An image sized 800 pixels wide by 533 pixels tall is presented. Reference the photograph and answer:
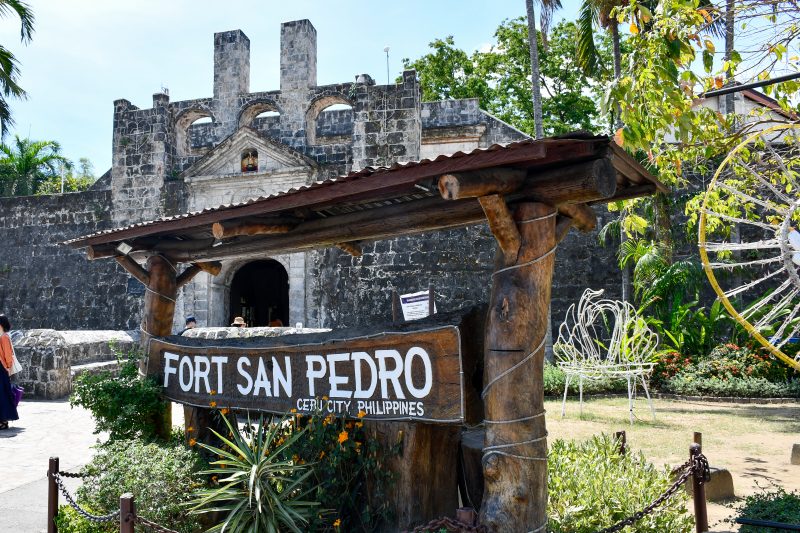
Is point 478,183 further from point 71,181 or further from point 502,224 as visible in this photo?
point 71,181

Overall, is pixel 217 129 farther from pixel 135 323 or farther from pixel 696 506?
pixel 696 506

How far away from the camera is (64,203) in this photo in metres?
16.5

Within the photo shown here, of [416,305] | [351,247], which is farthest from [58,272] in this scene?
[351,247]

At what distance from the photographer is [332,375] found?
4527mm

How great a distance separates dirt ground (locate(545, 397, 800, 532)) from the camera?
6.01 m

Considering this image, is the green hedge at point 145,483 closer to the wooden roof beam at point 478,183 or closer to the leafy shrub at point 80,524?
the leafy shrub at point 80,524

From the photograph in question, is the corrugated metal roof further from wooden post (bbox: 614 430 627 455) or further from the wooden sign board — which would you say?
wooden post (bbox: 614 430 627 455)

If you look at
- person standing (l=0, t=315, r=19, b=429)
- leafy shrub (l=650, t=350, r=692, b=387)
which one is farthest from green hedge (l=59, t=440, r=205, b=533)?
leafy shrub (l=650, t=350, r=692, b=387)

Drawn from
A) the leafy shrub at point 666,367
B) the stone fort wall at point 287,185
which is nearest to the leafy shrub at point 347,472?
the leafy shrub at point 666,367

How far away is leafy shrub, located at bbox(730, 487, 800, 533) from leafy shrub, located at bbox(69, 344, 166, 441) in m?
4.71

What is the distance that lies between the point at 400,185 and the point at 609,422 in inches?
228

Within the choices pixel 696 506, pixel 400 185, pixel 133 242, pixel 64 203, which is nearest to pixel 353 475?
pixel 400 185

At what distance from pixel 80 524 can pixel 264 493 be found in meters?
1.72

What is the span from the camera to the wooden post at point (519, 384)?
11.9 ft
